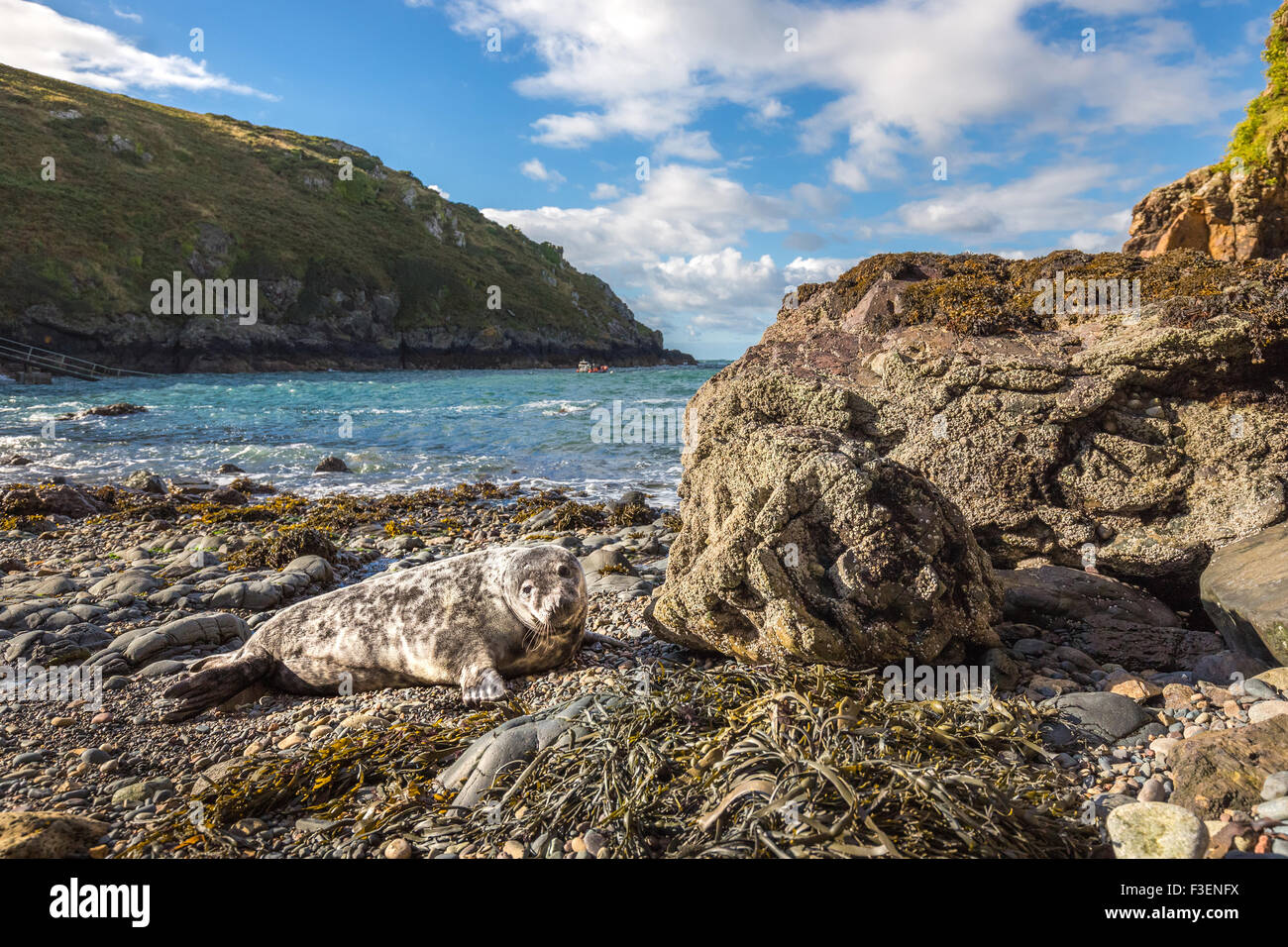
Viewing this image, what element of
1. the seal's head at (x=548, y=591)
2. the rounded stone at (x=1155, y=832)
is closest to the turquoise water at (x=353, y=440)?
the seal's head at (x=548, y=591)

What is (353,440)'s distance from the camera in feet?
62.2

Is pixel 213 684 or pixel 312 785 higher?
pixel 213 684

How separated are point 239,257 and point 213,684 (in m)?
74.0

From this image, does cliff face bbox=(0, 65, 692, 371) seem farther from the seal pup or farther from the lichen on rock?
the lichen on rock

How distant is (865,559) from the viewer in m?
3.50

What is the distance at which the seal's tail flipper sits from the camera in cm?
424

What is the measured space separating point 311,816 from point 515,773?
1.00 metres

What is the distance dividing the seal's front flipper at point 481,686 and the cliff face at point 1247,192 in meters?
21.5

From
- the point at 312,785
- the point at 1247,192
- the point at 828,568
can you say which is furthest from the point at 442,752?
the point at 1247,192

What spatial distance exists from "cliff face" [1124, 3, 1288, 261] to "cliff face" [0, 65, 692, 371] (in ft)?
205

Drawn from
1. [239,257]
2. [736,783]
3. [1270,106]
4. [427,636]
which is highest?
[239,257]

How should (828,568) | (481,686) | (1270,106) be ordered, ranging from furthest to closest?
(1270,106) < (481,686) < (828,568)

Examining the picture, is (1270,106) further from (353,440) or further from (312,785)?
(353,440)

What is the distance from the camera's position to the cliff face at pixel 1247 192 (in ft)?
55.9
